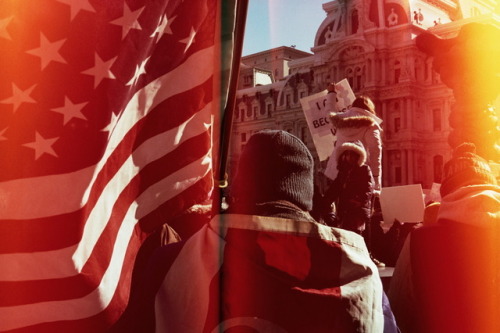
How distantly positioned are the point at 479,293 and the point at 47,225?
1.54 meters

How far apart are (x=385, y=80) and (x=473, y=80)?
1205 inches

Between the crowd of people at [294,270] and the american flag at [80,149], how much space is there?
0.59 ft

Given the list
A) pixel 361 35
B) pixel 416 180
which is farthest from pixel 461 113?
pixel 361 35

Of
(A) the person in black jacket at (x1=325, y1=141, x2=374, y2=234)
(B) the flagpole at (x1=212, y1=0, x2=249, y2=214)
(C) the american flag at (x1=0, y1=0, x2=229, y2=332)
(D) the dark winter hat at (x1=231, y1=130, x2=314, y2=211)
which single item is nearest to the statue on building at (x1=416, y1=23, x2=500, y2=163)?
(A) the person in black jacket at (x1=325, y1=141, x2=374, y2=234)

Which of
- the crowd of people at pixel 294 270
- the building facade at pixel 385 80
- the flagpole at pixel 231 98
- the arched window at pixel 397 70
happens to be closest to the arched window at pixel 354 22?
the building facade at pixel 385 80

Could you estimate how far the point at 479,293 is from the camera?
2375 mm

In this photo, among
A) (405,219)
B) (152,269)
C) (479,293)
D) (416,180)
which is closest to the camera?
(152,269)

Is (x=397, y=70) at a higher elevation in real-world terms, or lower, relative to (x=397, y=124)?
higher

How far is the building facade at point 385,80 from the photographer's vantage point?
117 ft

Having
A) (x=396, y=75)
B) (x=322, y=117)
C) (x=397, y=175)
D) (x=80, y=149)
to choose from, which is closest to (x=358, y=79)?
(x=396, y=75)

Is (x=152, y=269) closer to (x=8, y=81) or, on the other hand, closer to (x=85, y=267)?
(x=85, y=267)

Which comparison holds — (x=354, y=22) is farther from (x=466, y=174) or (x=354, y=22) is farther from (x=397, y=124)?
(x=466, y=174)

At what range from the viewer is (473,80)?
280 inches

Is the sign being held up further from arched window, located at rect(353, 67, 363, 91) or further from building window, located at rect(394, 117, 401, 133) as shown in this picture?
arched window, located at rect(353, 67, 363, 91)
